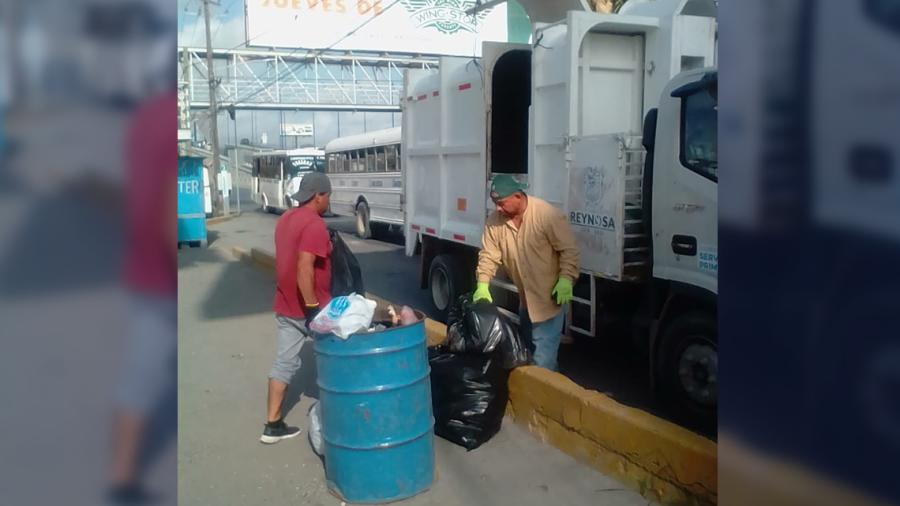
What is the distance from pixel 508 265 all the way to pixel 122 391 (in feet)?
14.4

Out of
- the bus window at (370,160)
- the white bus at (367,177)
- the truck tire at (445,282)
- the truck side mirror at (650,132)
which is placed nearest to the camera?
the truck side mirror at (650,132)

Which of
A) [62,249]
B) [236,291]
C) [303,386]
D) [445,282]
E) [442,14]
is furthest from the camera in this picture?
[442,14]

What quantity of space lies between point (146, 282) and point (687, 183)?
4.46m

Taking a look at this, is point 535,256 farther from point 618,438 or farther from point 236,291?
point 236,291

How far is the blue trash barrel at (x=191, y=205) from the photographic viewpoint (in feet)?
56.6

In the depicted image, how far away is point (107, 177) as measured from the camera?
39.4 inches

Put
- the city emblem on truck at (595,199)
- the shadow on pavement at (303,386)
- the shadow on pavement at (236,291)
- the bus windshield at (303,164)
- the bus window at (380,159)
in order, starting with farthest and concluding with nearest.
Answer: the bus windshield at (303,164) → the bus window at (380,159) → the shadow on pavement at (236,291) → the shadow on pavement at (303,386) → the city emblem on truck at (595,199)

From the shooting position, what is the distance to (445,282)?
8.78m

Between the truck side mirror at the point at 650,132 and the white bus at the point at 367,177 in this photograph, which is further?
the white bus at the point at 367,177

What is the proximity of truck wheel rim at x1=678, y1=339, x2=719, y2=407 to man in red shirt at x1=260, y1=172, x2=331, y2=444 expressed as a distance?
229cm

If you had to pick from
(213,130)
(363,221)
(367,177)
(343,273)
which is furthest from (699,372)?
(213,130)

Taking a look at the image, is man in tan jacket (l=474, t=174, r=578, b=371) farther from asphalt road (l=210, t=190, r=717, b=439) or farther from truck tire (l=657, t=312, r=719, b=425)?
asphalt road (l=210, t=190, r=717, b=439)

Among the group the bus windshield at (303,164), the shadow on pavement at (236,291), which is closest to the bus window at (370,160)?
the shadow on pavement at (236,291)

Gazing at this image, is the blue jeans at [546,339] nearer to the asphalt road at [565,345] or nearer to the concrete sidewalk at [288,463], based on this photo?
the concrete sidewalk at [288,463]
